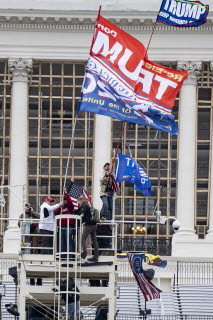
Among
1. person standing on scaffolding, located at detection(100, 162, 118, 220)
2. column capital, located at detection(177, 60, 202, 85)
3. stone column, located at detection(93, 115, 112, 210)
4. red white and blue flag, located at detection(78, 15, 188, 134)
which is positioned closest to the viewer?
red white and blue flag, located at detection(78, 15, 188, 134)

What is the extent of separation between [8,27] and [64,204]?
25.9 metres

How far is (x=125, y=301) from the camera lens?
6006 cm

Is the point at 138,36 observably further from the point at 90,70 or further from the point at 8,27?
the point at 90,70

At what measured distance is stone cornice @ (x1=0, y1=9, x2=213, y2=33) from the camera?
233 ft

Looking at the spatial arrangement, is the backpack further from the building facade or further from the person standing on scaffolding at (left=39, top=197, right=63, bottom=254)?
the building facade

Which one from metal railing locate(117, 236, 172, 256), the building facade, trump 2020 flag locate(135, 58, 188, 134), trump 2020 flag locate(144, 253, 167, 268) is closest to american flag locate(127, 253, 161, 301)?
trump 2020 flag locate(135, 58, 188, 134)

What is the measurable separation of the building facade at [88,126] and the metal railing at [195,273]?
11.3 ft

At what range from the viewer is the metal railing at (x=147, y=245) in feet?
232

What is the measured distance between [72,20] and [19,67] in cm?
332

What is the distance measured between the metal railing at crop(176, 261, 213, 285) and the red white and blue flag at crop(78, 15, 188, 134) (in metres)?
19.2

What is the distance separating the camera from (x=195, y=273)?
2645 inches

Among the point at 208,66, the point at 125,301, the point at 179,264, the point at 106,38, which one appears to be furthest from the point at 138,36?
the point at 106,38

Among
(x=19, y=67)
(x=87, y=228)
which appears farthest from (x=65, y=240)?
(x=19, y=67)

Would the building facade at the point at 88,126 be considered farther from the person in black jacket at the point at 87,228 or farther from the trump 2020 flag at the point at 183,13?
the person in black jacket at the point at 87,228
